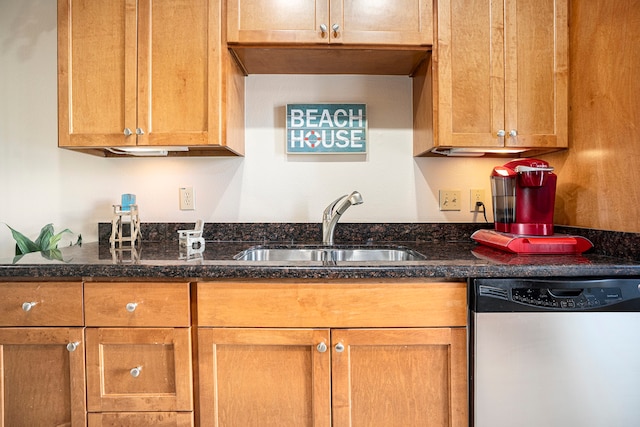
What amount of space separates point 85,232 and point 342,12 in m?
1.59

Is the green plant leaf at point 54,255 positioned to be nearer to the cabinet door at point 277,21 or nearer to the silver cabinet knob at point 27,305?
the silver cabinet knob at point 27,305

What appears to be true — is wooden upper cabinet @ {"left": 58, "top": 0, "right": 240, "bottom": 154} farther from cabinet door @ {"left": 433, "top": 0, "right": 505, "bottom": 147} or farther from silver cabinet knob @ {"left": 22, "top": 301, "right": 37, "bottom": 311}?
cabinet door @ {"left": 433, "top": 0, "right": 505, "bottom": 147}

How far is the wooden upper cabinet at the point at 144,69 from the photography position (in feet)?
4.68

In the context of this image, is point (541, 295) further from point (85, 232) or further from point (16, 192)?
point (16, 192)

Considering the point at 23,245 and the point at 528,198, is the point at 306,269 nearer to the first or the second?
the point at 528,198

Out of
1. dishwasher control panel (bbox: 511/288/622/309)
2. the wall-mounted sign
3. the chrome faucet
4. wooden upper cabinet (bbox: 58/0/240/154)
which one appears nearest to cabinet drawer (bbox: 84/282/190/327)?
wooden upper cabinet (bbox: 58/0/240/154)

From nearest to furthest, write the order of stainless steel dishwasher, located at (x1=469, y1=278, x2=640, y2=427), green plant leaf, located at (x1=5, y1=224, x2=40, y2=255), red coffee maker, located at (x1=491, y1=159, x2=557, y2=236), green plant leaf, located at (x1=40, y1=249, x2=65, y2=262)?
stainless steel dishwasher, located at (x1=469, y1=278, x2=640, y2=427) → green plant leaf, located at (x1=40, y1=249, x2=65, y2=262) → red coffee maker, located at (x1=491, y1=159, x2=557, y2=236) → green plant leaf, located at (x1=5, y1=224, x2=40, y2=255)

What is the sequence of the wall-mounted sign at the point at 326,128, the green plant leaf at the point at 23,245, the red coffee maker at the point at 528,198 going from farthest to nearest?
the wall-mounted sign at the point at 326,128 < the green plant leaf at the point at 23,245 < the red coffee maker at the point at 528,198

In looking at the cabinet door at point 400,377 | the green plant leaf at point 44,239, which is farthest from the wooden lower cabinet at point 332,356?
the green plant leaf at point 44,239

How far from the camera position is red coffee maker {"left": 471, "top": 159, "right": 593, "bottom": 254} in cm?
133

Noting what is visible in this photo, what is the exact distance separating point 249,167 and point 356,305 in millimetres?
961

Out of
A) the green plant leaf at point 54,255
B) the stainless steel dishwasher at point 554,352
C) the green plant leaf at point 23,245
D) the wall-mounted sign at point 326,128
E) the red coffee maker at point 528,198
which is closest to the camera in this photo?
the stainless steel dishwasher at point 554,352

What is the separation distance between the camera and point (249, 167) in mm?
1781

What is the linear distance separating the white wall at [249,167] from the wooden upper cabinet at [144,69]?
350 millimetres
